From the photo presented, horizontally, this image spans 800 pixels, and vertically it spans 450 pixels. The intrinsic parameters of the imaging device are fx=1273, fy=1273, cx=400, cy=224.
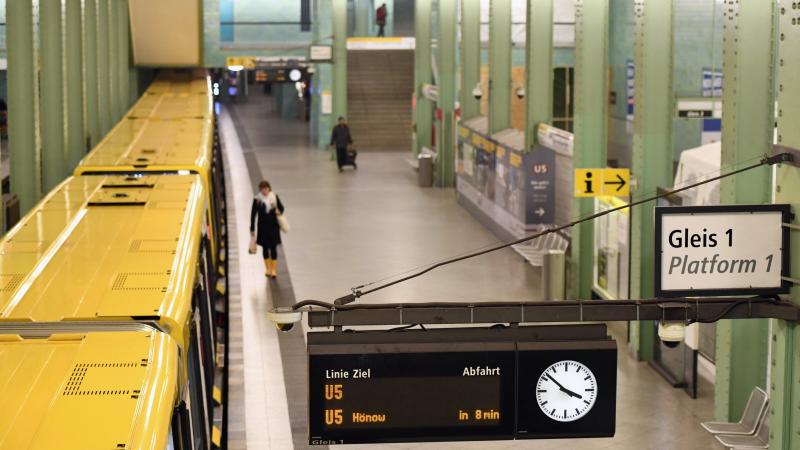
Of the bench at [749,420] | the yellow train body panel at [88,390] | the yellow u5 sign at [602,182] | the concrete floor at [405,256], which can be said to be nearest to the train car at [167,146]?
the concrete floor at [405,256]

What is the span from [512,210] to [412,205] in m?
6.09

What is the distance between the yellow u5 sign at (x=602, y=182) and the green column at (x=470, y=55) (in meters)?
12.6

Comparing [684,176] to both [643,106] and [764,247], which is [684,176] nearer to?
[643,106]

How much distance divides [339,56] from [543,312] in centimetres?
2979

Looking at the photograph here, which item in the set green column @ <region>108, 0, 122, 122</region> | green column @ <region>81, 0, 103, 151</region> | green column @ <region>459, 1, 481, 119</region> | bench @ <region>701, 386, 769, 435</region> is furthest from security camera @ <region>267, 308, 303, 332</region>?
green column @ <region>459, 1, 481, 119</region>

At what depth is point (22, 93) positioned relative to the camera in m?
12.0

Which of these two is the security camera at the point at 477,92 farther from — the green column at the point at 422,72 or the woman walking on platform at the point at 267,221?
the woman walking on platform at the point at 267,221

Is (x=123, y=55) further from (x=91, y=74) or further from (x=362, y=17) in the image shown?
(x=362, y=17)

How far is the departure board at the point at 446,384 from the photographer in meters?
7.41

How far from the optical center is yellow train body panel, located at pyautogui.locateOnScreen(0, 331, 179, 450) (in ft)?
13.6

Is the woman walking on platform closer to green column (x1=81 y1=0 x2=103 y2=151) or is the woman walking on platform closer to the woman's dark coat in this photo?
the woman's dark coat

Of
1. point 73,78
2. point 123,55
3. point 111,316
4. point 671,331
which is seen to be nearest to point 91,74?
point 73,78

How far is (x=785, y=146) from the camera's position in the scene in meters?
8.22

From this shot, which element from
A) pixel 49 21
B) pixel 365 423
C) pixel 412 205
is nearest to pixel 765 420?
pixel 365 423
